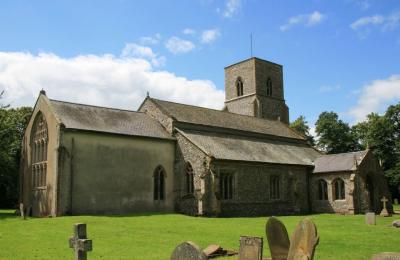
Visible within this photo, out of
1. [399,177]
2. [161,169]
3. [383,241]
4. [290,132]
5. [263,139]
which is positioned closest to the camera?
[383,241]

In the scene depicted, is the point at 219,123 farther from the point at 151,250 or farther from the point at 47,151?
the point at 151,250

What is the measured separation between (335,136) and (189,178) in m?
41.3

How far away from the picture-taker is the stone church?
1244 inches

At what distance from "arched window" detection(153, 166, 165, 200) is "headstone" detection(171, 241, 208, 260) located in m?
25.8

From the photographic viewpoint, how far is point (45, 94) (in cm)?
3453

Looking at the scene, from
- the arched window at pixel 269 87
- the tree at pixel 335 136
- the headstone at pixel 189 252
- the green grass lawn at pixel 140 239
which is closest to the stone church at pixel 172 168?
the green grass lawn at pixel 140 239

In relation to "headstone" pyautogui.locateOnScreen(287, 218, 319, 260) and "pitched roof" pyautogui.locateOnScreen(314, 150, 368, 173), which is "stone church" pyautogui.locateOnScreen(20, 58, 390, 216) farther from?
"headstone" pyautogui.locateOnScreen(287, 218, 319, 260)

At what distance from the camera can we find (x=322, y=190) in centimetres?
4156

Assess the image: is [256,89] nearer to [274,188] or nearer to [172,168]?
[274,188]

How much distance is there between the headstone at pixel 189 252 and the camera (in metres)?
9.49

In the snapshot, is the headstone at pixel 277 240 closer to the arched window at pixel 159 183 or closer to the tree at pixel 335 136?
the arched window at pixel 159 183

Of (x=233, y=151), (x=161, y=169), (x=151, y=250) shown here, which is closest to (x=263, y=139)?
(x=233, y=151)

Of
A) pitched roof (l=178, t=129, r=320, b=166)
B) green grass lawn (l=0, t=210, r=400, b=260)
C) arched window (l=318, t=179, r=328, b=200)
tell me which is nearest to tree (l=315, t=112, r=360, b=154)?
pitched roof (l=178, t=129, r=320, b=166)

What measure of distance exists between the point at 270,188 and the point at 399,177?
92.6 ft
